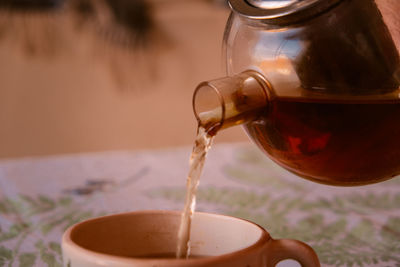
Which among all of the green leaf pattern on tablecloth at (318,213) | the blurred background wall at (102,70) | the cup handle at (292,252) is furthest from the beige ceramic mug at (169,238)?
the blurred background wall at (102,70)

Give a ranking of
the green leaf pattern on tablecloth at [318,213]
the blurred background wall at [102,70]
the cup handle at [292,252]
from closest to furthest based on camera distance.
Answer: the cup handle at [292,252] < the green leaf pattern on tablecloth at [318,213] < the blurred background wall at [102,70]

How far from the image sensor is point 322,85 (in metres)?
0.38

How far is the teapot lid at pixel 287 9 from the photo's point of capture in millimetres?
381

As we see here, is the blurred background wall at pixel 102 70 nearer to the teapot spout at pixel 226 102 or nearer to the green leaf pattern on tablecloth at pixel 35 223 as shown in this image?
the green leaf pattern on tablecloth at pixel 35 223

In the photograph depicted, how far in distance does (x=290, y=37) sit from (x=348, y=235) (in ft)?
0.71

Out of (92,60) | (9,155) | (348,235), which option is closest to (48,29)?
(92,60)

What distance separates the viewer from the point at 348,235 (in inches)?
19.9

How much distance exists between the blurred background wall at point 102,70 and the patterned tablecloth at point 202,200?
91 cm

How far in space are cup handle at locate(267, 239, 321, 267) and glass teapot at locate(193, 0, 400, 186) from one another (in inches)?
3.7

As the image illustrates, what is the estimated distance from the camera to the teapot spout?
364 millimetres

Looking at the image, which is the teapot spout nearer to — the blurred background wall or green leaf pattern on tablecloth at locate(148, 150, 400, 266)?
green leaf pattern on tablecloth at locate(148, 150, 400, 266)

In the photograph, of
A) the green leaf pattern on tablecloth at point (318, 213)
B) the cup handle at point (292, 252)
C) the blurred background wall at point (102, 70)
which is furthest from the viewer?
the blurred background wall at point (102, 70)

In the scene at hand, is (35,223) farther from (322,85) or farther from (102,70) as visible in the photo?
(102,70)

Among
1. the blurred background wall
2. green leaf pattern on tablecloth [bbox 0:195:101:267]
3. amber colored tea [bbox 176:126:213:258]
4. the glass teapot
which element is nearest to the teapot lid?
the glass teapot
